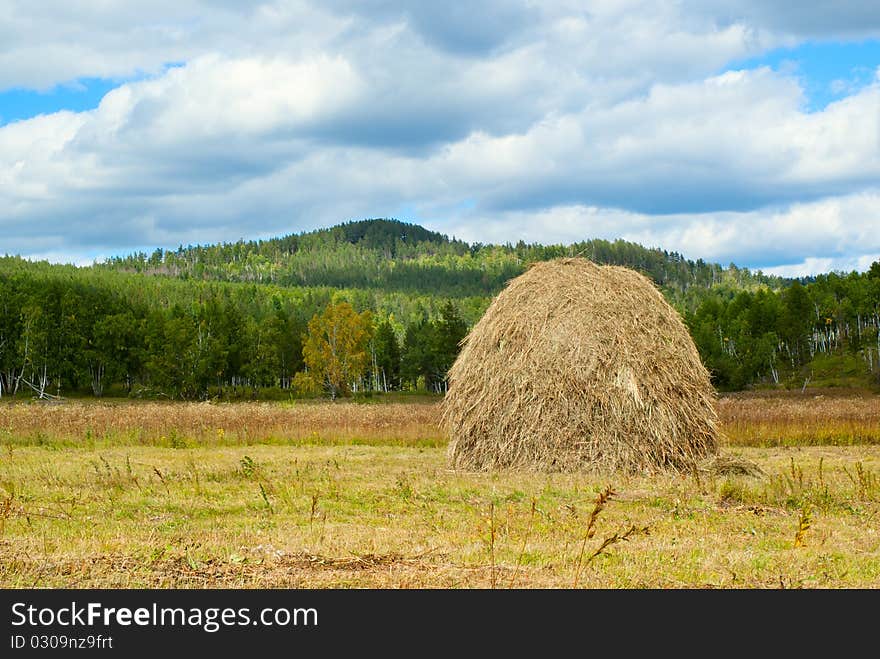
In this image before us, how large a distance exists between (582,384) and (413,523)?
23.3ft

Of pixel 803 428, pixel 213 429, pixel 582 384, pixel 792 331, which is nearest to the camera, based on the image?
pixel 582 384

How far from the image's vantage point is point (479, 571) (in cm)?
815

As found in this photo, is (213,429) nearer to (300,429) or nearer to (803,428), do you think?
(300,429)

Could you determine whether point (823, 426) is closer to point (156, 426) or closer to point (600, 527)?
point (600, 527)

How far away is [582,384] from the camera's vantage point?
1739cm

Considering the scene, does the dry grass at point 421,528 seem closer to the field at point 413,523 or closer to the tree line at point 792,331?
the field at point 413,523

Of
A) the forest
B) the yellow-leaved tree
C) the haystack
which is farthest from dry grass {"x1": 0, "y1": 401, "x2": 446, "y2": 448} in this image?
the yellow-leaved tree

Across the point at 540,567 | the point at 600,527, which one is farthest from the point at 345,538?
the point at 600,527

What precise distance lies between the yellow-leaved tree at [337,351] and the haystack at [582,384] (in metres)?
69.1

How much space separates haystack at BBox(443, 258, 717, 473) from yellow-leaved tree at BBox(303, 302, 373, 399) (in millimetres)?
69068

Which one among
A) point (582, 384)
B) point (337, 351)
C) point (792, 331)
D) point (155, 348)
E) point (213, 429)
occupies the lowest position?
point (213, 429)

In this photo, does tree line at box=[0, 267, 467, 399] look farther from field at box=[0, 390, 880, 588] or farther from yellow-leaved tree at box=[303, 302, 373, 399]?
field at box=[0, 390, 880, 588]

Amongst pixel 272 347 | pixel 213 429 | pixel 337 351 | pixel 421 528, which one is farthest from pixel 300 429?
pixel 272 347

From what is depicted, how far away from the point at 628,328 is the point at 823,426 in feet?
45.6
